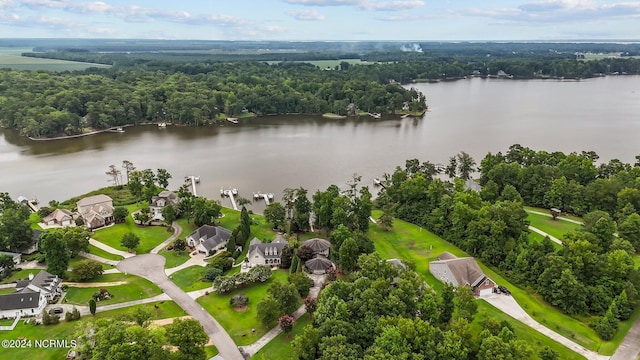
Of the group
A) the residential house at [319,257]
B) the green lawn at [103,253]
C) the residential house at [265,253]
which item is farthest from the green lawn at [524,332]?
the green lawn at [103,253]


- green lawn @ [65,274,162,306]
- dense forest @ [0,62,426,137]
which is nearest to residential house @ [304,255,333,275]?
green lawn @ [65,274,162,306]

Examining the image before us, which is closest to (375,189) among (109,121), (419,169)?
(419,169)

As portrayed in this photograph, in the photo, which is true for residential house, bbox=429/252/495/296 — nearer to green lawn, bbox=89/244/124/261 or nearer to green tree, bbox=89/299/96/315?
green tree, bbox=89/299/96/315

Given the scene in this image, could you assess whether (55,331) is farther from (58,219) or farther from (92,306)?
(58,219)

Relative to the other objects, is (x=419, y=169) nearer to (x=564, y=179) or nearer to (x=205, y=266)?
(x=564, y=179)

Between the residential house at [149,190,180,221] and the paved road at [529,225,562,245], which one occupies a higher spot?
the residential house at [149,190,180,221]

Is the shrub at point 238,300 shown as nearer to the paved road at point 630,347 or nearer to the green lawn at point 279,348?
the green lawn at point 279,348

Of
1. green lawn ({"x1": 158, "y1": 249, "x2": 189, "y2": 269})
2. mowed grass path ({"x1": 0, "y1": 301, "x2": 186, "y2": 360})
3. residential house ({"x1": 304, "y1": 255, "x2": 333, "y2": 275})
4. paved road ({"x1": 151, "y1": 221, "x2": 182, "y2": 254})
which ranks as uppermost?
residential house ({"x1": 304, "y1": 255, "x2": 333, "y2": 275})
